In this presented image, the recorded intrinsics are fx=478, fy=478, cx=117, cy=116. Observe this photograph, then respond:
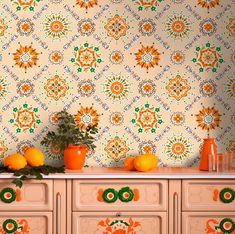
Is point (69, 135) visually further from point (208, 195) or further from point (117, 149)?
point (208, 195)

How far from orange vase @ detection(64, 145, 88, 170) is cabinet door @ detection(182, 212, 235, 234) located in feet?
2.14

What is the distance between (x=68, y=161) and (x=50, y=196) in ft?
0.83

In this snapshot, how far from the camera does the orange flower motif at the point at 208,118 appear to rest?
2988mm

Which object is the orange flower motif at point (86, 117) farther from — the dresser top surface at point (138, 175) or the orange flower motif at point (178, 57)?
the orange flower motif at point (178, 57)

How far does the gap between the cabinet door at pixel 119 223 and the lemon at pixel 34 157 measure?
14.6 inches

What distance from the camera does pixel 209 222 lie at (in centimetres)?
259

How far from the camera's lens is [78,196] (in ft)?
8.46

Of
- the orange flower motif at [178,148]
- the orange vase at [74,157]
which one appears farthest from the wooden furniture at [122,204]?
the orange flower motif at [178,148]

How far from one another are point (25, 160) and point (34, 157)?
61 millimetres

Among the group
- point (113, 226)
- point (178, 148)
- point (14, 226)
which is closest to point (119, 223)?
point (113, 226)

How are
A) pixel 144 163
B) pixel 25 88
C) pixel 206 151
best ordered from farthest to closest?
pixel 25 88 < pixel 206 151 < pixel 144 163

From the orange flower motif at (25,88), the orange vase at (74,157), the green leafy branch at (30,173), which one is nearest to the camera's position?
the green leafy branch at (30,173)

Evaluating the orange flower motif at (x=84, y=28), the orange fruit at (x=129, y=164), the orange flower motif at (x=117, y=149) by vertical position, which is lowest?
the orange fruit at (x=129, y=164)

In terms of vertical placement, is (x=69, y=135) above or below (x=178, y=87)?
below
